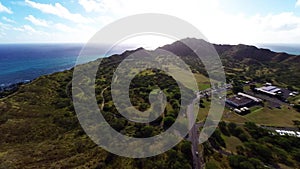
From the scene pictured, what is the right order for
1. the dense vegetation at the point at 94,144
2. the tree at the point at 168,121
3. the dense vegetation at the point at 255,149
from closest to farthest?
the dense vegetation at the point at 94,144 < the dense vegetation at the point at 255,149 < the tree at the point at 168,121

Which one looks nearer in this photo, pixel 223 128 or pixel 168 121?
pixel 223 128

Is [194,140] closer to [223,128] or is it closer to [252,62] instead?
[223,128]

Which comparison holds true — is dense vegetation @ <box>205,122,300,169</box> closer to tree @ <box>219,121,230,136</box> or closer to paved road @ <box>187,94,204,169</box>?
tree @ <box>219,121,230,136</box>

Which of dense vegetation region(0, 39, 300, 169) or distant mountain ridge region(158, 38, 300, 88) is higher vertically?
distant mountain ridge region(158, 38, 300, 88)

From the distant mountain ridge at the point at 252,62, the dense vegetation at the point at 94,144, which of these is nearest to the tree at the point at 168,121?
the dense vegetation at the point at 94,144

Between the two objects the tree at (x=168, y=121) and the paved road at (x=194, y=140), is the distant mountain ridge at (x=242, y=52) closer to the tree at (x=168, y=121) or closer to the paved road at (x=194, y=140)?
the paved road at (x=194, y=140)

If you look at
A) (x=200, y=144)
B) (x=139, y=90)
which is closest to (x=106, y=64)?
(x=139, y=90)

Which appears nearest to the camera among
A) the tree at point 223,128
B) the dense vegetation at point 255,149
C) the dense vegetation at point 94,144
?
the dense vegetation at point 94,144

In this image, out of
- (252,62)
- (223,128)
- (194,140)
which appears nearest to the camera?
(194,140)

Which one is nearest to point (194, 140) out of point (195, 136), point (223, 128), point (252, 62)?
point (195, 136)

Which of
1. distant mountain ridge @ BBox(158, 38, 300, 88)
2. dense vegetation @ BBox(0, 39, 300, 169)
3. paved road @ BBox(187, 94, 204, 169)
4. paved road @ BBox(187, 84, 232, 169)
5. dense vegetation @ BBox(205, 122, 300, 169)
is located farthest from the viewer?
distant mountain ridge @ BBox(158, 38, 300, 88)

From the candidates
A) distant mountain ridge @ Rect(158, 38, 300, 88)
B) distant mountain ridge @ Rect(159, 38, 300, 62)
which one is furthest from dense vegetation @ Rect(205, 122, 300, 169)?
distant mountain ridge @ Rect(159, 38, 300, 62)

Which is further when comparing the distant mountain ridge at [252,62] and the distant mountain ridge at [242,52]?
the distant mountain ridge at [242,52]
